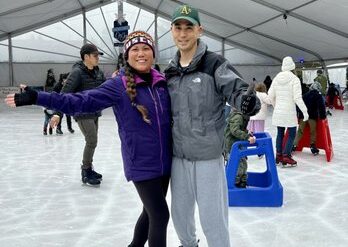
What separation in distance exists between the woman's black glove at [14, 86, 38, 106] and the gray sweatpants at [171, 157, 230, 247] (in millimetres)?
711

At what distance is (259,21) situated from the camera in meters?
13.3

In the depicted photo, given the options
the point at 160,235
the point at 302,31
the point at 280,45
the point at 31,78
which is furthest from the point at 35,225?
the point at 31,78

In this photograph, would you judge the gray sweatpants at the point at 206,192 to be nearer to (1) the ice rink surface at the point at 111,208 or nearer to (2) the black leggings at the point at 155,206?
(2) the black leggings at the point at 155,206

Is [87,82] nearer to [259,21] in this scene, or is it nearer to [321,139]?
[321,139]

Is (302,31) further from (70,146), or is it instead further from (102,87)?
(102,87)

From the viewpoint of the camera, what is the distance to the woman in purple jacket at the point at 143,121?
1936mm

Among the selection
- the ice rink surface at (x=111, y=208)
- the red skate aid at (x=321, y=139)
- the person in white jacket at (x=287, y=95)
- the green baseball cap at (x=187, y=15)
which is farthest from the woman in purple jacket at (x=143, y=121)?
the red skate aid at (x=321, y=139)

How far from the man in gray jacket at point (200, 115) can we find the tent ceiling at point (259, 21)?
338 inches

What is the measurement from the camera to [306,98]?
560 cm

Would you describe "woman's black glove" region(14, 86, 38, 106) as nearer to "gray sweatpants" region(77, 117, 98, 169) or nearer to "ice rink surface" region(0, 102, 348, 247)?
"ice rink surface" region(0, 102, 348, 247)

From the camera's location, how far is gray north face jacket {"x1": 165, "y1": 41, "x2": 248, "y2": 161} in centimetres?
184

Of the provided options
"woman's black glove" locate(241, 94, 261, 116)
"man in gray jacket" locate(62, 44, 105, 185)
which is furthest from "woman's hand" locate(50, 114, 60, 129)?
"woman's black glove" locate(241, 94, 261, 116)

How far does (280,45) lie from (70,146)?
36.6 ft

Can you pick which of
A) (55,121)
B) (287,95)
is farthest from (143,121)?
(287,95)
